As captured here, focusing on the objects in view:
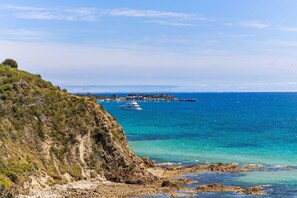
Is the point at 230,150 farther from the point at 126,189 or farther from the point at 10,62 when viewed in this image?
the point at 10,62

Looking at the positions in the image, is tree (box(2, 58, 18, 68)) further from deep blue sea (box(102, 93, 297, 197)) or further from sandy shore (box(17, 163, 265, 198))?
sandy shore (box(17, 163, 265, 198))

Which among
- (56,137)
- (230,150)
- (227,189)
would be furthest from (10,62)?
(230,150)

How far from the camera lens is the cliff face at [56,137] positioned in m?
45.3

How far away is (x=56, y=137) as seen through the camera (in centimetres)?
5075

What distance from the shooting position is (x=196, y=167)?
195ft

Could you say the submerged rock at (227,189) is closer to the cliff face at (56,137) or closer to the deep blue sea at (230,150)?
the deep blue sea at (230,150)

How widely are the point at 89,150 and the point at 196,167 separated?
15.3 m

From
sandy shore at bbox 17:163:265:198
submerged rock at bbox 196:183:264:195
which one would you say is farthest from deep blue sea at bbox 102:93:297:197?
sandy shore at bbox 17:163:265:198

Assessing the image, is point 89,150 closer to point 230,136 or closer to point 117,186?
point 117,186

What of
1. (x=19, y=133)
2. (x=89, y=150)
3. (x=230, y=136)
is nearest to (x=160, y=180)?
(x=89, y=150)

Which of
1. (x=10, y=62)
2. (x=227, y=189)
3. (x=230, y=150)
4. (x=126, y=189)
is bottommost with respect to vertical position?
(x=126, y=189)

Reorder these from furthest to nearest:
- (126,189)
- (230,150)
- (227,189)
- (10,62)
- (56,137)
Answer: (230,150)
(10,62)
(56,137)
(227,189)
(126,189)

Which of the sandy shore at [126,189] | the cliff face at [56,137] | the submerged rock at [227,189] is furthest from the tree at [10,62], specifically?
the submerged rock at [227,189]

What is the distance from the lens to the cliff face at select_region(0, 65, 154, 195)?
149ft
